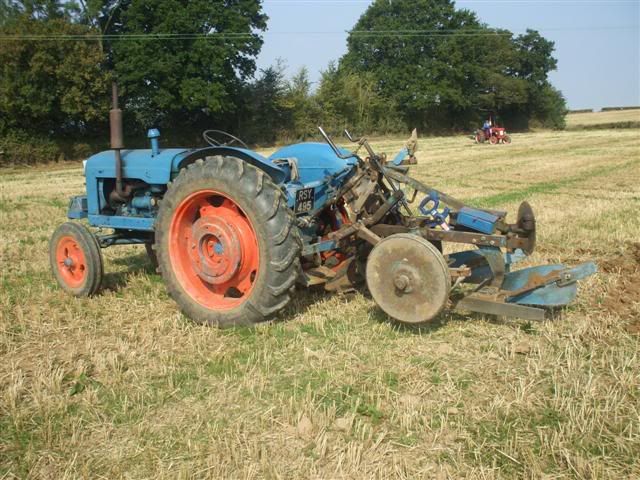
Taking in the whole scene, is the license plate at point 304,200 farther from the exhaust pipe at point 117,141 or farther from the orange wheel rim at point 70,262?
the orange wheel rim at point 70,262

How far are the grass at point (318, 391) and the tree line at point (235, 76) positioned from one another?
20.7 m

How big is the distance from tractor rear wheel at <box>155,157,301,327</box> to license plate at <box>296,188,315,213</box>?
0.37 meters

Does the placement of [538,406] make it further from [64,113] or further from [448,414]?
[64,113]

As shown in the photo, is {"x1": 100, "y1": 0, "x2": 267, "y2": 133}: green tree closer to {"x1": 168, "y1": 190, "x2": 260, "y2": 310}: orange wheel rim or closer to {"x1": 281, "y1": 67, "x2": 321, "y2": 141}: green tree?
{"x1": 281, "y1": 67, "x2": 321, "y2": 141}: green tree

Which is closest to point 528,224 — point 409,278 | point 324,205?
point 409,278

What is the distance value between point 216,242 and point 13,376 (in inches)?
61.7

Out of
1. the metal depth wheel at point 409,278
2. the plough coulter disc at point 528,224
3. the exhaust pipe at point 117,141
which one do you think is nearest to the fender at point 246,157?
the exhaust pipe at point 117,141

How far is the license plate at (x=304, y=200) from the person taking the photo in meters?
4.23

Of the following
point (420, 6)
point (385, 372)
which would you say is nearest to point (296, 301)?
point (385, 372)

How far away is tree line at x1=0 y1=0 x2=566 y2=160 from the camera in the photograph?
23.5 m

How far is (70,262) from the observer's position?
5.07 m

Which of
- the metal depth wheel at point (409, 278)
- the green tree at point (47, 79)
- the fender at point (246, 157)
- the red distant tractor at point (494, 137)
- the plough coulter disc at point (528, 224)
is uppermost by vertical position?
the green tree at point (47, 79)

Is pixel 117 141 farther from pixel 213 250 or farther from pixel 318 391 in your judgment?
pixel 318 391

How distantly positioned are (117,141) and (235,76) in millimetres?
28197
